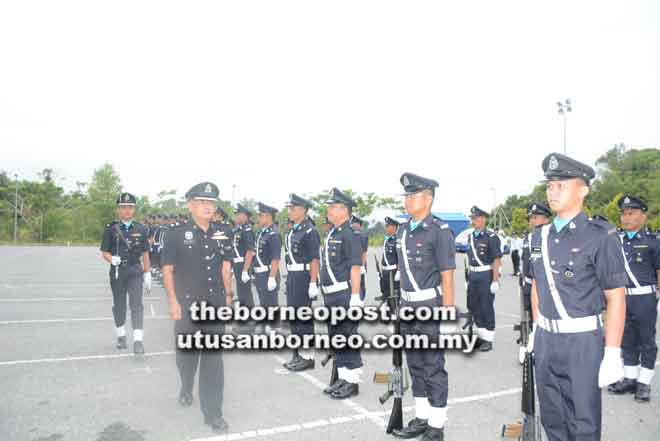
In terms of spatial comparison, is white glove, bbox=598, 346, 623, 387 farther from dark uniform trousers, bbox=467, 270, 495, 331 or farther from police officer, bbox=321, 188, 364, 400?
dark uniform trousers, bbox=467, 270, 495, 331

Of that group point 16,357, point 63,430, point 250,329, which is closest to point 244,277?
point 250,329

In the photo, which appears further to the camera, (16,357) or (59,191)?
(59,191)

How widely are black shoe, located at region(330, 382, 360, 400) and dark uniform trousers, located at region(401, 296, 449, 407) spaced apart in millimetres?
1088

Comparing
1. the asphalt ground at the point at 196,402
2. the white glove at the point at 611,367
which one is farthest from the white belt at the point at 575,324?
the asphalt ground at the point at 196,402

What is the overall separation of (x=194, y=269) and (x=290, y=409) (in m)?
1.77

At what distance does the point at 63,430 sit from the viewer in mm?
4332

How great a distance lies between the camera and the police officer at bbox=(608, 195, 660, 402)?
5.44 metres

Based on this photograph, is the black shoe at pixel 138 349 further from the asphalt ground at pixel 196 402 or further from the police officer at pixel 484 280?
the police officer at pixel 484 280

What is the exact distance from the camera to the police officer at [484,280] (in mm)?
7824

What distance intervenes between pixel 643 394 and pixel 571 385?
3.13m

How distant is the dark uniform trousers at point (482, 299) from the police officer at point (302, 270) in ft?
9.76

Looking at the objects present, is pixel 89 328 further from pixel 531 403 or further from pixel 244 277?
pixel 531 403

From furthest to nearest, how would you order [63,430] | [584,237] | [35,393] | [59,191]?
[59,191] < [35,393] < [63,430] < [584,237]

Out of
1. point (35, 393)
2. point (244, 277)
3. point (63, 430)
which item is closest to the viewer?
point (63, 430)
